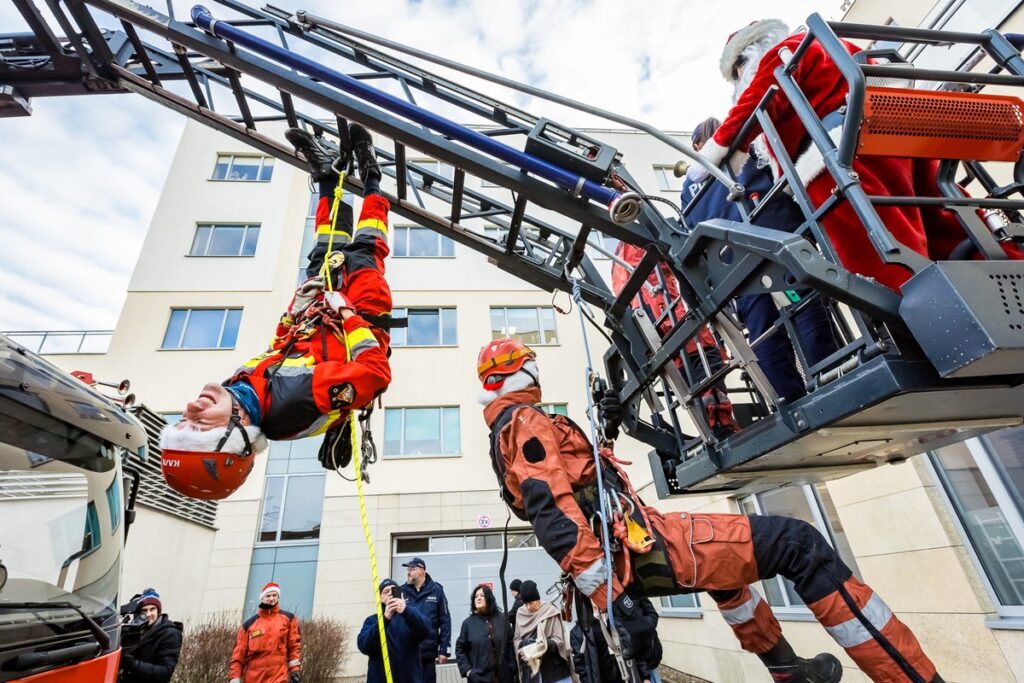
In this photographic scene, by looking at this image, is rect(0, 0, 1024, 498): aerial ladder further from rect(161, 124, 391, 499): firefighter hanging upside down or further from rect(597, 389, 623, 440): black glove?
rect(161, 124, 391, 499): firefighter hanging upside down

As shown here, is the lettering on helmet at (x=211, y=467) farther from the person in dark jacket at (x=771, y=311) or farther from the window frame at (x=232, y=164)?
the window frame at (x=232, y=164)

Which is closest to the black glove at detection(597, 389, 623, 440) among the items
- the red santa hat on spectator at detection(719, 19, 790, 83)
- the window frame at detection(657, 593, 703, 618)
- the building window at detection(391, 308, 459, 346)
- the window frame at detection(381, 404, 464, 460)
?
the red santa hat on spectator at detection(719, 19, 790, 83)

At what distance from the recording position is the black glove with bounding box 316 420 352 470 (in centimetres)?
290

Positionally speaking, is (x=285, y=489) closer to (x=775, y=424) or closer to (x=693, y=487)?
(x=693, y=487)

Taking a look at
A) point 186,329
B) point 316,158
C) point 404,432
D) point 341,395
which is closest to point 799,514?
point 341,395

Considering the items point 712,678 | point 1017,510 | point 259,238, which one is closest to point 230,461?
point 1017,510

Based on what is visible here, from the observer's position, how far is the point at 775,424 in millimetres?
2256

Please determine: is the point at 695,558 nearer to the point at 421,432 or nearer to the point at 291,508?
the point at 421,432

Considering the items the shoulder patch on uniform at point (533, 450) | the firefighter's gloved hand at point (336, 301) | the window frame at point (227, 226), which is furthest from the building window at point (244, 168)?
the shoulder patch on uniform at point (533, 450)

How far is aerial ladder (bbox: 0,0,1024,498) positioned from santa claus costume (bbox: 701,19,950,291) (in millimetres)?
70

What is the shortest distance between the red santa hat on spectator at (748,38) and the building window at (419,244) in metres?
12.7

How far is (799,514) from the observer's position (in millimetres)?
5930

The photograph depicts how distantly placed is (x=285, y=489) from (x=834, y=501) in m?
11.2

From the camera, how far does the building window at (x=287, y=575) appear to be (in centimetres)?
1080
